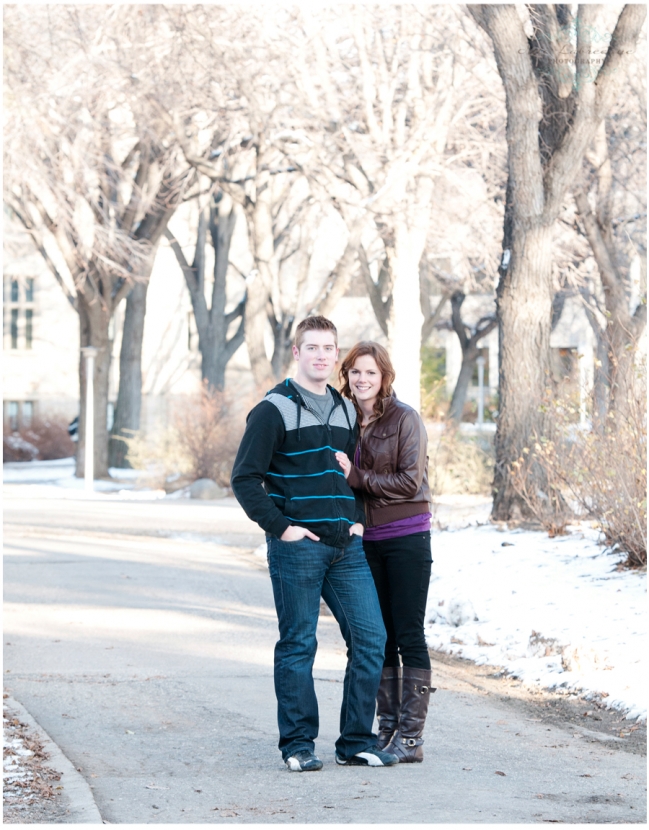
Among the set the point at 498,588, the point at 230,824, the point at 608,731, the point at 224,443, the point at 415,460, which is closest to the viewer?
the point at 230,824

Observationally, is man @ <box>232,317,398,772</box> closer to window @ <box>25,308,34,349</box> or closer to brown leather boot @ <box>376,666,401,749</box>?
brown leather boot @ <box>376,666,401,749</box>

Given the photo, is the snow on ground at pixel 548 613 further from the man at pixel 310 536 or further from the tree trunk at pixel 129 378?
the tree trunk at pixel 129 378

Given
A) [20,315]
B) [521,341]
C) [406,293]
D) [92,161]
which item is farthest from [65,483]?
[20,315]

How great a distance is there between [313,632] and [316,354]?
1.26 meters

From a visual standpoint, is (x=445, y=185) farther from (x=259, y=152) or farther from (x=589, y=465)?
(x=589, y=465)

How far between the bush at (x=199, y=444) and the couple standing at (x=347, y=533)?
17.9m

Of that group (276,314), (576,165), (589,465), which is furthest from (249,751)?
(276,314)

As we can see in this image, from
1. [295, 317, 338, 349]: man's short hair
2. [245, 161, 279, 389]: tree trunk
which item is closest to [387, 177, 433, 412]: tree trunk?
[245, 161, 279, 389]: tree trunk

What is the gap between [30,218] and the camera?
27.3 meters

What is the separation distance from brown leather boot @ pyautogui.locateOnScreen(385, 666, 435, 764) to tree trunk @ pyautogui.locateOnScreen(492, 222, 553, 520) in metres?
8.53

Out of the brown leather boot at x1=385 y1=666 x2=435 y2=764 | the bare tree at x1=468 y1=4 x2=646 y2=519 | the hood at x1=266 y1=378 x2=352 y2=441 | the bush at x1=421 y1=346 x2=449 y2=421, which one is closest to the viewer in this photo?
the hood at x1=266 y1=378 x2=352 y2=441

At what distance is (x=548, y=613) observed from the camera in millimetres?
9344

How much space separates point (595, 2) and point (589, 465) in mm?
5697

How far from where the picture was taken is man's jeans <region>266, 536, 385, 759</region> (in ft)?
17.8
